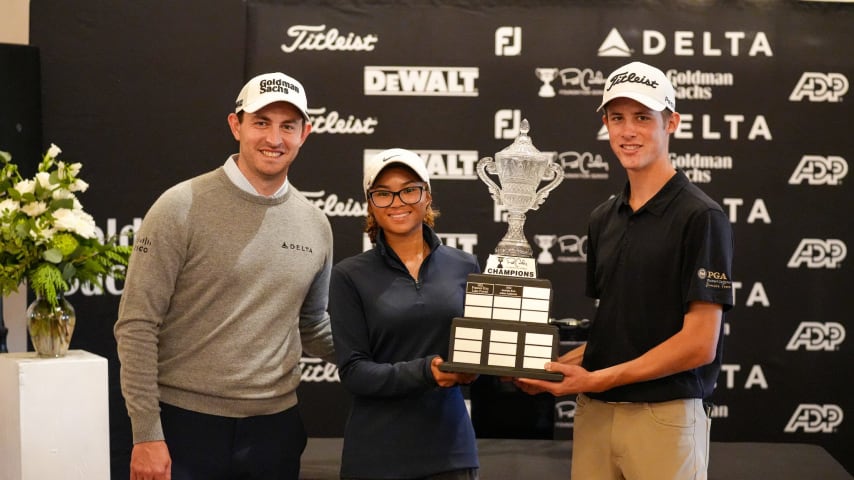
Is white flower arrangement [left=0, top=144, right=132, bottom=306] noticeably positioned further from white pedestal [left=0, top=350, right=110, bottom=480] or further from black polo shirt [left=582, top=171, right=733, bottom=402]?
black polo shirt [left=582, top=171, right=733, bottom=402]

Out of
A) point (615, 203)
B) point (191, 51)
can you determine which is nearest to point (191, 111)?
point (191, 51)

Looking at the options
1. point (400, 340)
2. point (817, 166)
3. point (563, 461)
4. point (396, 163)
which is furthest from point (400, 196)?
point (817, 166)

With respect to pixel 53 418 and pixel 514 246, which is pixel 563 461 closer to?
pixel 514 246

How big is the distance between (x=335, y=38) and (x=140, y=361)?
2712 mm

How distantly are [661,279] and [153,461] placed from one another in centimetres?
137

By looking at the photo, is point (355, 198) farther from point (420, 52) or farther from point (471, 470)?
point (471, 470)

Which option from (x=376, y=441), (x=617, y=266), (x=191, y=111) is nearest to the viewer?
(x=376, y=441)

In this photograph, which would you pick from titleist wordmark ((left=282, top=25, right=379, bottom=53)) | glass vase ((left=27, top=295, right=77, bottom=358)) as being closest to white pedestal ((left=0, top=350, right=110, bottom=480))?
glass vase ((left=27, top=295, right=77, bottom=358))

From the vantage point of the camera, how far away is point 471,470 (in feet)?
7.67

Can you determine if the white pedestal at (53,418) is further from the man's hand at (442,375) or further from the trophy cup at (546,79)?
the trophy cup at (546,79)

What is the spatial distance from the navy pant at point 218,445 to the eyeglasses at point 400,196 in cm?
66

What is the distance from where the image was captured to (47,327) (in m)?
3.24

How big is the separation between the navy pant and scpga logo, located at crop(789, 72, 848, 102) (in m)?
3.48

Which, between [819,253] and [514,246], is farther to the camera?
[819,253]
